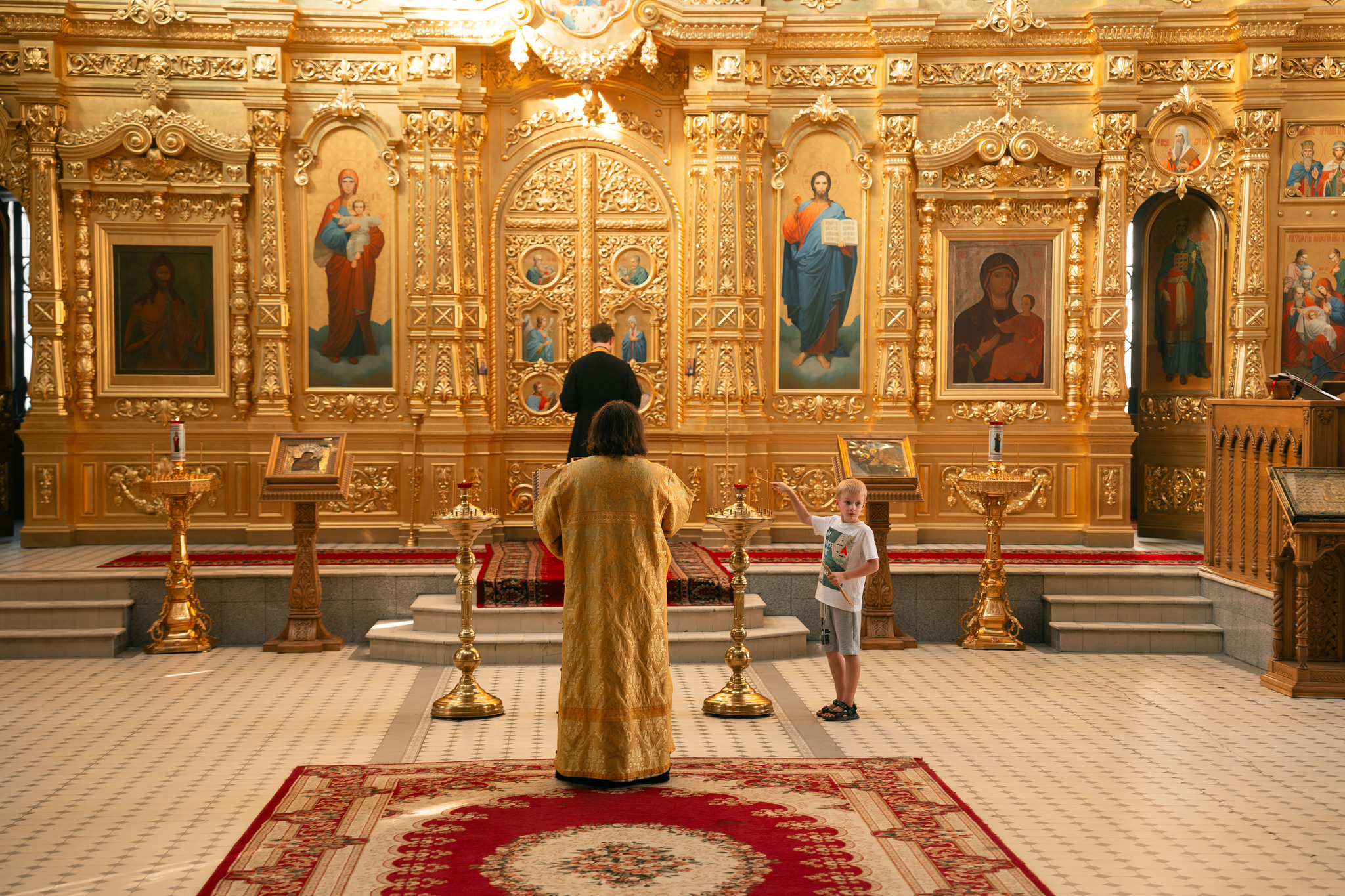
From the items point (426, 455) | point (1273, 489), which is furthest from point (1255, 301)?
point (426, 455)

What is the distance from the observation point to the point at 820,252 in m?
12.5

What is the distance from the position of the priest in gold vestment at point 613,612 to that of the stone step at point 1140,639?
5121mm

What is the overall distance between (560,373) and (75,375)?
15.4ft

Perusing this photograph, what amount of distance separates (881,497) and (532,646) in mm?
2930

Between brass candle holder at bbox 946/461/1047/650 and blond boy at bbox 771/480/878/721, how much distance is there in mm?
2830

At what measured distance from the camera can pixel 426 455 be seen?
12148 millimetres

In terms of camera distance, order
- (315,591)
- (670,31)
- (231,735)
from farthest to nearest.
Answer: (670,31) < (315,591) < (231,735)

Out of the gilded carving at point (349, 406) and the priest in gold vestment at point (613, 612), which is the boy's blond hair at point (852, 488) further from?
the gilded carving at point (349, 406)

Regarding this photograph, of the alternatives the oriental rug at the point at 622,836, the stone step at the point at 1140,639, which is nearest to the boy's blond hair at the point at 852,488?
the oriental rug at the point at 622,836

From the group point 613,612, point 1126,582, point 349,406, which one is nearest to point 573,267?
point 349,406

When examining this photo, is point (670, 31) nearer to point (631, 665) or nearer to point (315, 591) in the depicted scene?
point (315, 591)

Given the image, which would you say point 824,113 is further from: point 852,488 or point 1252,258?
point 852,488

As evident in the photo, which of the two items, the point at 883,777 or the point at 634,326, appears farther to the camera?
the point at 634,326

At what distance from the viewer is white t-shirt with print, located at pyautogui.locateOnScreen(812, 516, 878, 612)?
728 centimetres
